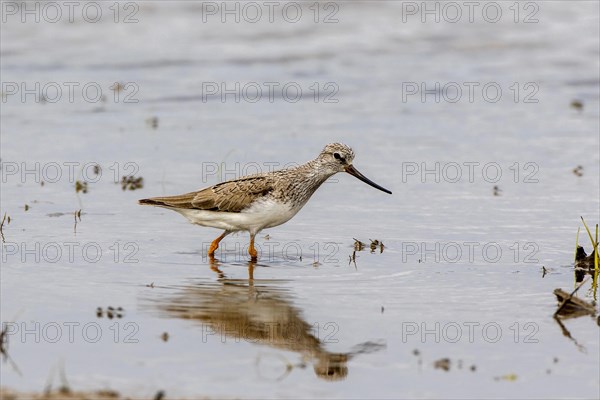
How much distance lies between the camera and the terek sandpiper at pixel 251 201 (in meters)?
11.3

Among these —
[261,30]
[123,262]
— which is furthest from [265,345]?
[261,30]

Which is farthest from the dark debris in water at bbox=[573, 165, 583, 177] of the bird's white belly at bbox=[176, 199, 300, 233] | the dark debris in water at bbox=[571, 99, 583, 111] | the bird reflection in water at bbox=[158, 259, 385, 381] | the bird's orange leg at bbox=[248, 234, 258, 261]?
the bird reflection in water at bbox=[158, 259, 385, 381]

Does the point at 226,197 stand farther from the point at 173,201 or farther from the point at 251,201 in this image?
the point at 173,201

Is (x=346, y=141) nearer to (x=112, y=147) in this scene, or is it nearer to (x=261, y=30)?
(x=112, y=147)

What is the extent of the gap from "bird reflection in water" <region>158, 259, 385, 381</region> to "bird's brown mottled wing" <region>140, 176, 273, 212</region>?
3.51 feet

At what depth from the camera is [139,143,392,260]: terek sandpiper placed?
11.3 metres

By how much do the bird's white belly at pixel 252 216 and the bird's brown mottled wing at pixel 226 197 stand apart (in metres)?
0.06

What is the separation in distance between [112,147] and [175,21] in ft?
38.8

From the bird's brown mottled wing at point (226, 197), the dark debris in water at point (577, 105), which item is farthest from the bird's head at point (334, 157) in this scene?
the dark debris in water at point (577, 105)

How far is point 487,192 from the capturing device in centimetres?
1366

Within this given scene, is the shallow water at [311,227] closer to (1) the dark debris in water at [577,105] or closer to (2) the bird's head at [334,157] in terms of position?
(1) the dark debris in water at [577,105]

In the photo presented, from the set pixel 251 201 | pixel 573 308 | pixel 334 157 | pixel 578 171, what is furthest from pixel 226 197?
pixel 578 171

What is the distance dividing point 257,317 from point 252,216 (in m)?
2.31

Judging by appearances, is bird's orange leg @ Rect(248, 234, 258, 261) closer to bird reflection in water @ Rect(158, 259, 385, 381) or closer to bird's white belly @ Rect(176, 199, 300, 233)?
bird's white belly @ Rect(176, 199, 300, 233)
